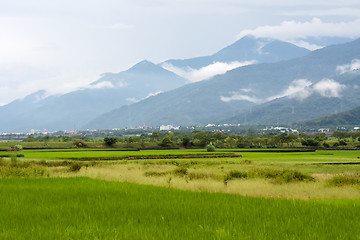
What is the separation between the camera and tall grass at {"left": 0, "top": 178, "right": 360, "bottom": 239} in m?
12.2

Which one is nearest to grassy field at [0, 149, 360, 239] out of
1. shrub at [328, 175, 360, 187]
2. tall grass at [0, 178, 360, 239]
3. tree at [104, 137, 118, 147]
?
tall grass at [0, 178, 360, 239]

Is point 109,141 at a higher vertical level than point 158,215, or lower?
higher

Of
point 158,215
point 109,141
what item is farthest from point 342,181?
point 109,141

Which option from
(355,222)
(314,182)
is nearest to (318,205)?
(355,222)

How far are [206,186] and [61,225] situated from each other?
44.1 ft

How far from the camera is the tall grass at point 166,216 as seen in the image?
12.2 meters

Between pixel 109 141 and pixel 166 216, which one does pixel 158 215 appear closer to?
pixel 166 216

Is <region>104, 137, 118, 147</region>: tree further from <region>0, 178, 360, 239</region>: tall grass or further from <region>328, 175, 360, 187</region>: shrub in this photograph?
<region>0, 178, 360, 239</region>: tall grass

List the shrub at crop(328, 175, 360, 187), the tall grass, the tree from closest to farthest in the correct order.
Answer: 1. the tall grass
2. the shrub at crop(328, 175, 360, 187)
3. the tree

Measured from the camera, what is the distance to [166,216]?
581 inches

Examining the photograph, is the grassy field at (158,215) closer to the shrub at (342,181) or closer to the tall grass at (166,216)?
the tall grass at (166,216)

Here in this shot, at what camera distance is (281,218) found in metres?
14.3

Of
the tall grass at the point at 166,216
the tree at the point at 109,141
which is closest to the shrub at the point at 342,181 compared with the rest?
the tall grass at the point at 166,216

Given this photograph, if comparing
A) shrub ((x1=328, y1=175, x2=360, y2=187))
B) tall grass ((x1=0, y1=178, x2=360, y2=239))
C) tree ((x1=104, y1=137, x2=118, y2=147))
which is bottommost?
shrub ((x1=328, y1=175, x2=360, y2=187))
